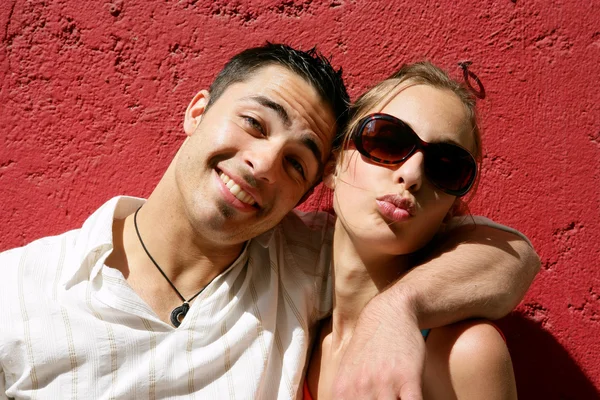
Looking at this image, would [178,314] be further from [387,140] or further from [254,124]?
[387,140]

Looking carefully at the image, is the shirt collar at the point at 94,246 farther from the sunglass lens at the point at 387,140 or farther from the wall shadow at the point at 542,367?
the wall shadow at the point at 542,367

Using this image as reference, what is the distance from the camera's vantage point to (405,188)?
5.53 ft

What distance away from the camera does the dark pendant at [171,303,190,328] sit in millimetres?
1815

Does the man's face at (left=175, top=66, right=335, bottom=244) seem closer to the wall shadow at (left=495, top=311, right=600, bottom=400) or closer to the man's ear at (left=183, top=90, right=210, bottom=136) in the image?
the man's ear at (left=183, top=90, right=210, bottom=136)

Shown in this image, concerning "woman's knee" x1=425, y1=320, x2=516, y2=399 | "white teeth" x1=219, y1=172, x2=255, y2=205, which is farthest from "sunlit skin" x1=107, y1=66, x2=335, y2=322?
"woman's knee" x1=425, y1=320, x2=516, y2=399

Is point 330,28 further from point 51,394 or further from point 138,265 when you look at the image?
point 51,394

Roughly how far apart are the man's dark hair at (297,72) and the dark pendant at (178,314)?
0.69 meters

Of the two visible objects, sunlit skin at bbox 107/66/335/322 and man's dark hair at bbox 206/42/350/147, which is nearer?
sunlit skin at bbox 107/66/335/322

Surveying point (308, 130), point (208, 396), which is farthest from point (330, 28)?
point (208, 396)

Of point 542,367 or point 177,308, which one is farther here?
point 542,367

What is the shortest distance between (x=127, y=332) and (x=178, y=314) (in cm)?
19

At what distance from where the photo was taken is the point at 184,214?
6.33ft

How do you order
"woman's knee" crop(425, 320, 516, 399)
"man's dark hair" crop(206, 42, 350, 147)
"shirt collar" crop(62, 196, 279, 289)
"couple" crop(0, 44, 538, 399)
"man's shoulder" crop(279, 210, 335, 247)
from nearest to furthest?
"woman's knee" crop(425, 320, 516, 399), "couple" crop(0, 44, 538, 399), "shirt collar" crop(62, 196, 279, 289), "man's dark hair" crop(206, 42, 350, 147), "man's shoulder" crop(279, 210, 335, 247)

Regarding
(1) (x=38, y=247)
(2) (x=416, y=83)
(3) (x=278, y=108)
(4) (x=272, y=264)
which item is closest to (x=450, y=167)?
(2) (x=416, y=83)
